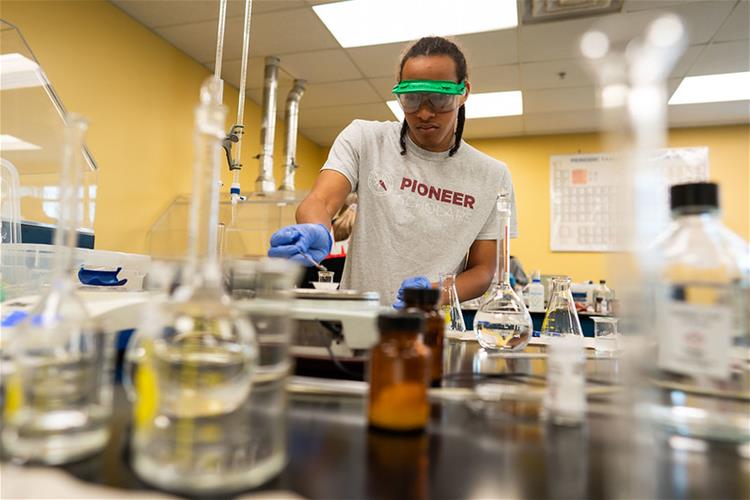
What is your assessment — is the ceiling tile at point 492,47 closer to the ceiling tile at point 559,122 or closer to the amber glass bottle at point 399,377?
the ceiling tile at point 559,122

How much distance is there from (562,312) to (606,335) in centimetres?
12

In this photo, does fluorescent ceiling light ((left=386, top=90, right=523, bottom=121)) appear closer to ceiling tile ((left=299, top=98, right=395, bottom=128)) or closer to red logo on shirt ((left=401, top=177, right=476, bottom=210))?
ceiling tile ((left=299, top=98, right=395, bottom=128))

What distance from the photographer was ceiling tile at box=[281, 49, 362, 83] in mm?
3670

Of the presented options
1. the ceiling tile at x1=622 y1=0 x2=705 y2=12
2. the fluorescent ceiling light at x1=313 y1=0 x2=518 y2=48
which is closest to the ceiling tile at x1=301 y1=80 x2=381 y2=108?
the fluorescent ceiling light at x1=313 y1=0 x2=518 y2=48

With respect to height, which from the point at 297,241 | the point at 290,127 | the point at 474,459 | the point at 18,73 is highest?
the point at 290,127

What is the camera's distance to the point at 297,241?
3.82ft

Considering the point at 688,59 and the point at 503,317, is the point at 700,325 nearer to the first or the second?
the point at 503,317

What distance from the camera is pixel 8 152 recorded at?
2156 mm

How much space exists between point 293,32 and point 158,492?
3.52 m

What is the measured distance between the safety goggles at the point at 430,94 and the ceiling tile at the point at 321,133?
3.95m

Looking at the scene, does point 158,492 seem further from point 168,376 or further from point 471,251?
point 471,251

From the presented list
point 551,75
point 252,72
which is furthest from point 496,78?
point 252,72

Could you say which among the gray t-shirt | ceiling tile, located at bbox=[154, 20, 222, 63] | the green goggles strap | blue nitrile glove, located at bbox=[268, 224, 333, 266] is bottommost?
blue nitrile glove, located at bbox=[268, 224, 333, 266]

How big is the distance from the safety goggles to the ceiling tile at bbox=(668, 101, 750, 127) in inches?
148
